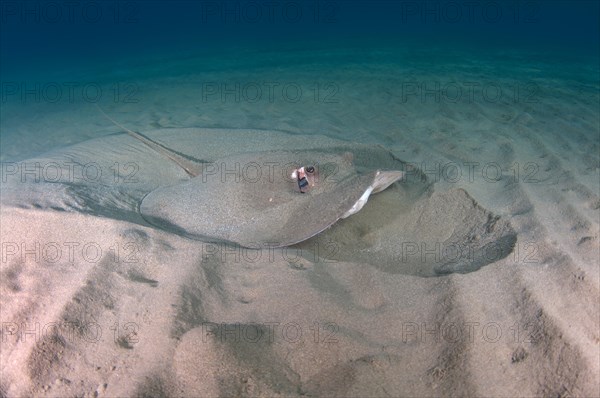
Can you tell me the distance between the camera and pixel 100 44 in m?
40.9

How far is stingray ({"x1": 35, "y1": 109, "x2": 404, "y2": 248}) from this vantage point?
3.34 m

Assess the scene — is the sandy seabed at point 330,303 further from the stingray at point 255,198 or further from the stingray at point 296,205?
the stingray at point 255,198

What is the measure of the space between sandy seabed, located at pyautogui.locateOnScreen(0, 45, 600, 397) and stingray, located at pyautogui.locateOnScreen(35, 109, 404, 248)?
0.33 m

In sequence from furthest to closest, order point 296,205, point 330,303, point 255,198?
point 255,198 → point 296,205 → point 330,303

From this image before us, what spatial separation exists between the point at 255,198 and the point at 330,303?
1.76 m

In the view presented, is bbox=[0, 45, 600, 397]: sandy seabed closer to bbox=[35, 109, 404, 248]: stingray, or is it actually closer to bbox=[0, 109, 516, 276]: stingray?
bbox=[0, 109, 516, 276]: stingray

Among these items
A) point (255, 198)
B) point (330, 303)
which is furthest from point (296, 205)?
point (330, 303)

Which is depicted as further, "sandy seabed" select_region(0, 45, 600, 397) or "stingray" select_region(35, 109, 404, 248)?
"stingray" select_region(35, 109, 404, 248)

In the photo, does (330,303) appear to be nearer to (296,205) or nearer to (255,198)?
(296,205)

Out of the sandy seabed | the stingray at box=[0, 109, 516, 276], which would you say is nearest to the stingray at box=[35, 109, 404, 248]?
the stingray at box=[0, 109, 516, 276]

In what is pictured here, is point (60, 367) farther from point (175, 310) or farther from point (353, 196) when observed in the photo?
point (353, 196)

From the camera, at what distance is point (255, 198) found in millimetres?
4027

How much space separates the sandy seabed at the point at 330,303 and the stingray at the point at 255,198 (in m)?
0.33

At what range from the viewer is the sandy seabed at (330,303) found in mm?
2143
